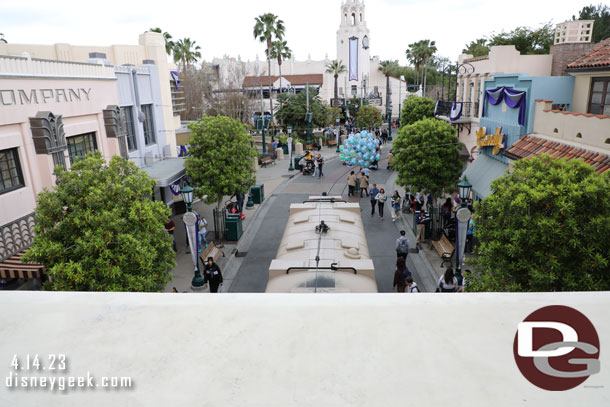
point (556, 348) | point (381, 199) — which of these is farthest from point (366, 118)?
point (556, 348)

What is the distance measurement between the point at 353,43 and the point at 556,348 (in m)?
84.9

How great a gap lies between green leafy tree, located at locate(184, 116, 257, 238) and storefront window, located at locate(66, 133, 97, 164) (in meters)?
3.63

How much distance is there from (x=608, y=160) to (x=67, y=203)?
12777 mm

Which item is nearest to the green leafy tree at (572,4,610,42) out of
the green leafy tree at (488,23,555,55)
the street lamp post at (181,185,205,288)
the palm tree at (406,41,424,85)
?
the green leafy tree at (488,23,555,55)

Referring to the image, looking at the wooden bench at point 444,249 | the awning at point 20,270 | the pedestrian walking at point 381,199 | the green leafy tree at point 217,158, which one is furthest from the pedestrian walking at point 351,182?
the awning at point 20,270

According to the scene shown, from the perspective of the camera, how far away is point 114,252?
8.14 meters

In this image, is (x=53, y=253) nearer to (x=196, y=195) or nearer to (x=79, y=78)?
A: (x=79, y=78)

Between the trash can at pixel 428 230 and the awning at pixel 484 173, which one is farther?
the trash can at pixel 428 230

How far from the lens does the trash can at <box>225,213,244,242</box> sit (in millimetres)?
17734

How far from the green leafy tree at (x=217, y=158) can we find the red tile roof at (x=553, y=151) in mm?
10270

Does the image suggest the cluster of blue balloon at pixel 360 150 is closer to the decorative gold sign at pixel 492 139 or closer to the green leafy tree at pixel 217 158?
the decorative gold sign at pixel 492 139

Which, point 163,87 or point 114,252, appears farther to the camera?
point 163,87

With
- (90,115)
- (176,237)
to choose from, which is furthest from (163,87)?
(176,237)

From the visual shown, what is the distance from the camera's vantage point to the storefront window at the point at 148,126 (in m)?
19.1
